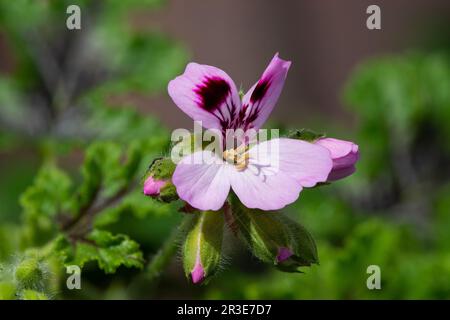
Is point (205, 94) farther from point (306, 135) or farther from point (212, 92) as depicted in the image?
point (306, 135)

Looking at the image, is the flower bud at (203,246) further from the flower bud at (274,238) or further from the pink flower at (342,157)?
the pink flower at (342,157)

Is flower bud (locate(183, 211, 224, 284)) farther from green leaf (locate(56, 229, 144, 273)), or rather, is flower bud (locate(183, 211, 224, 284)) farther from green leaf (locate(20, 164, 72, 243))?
green leaf (locate(20, 164, 72, 243))

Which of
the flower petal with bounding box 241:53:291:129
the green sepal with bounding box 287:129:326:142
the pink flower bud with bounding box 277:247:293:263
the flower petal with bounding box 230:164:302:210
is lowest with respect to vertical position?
the pink flower bud with bounding box 277:247:293:263

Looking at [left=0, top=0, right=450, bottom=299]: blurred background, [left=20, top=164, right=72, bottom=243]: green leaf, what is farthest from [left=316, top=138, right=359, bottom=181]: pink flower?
[left=20, top=164, right=72, bottom=243]: green leaf

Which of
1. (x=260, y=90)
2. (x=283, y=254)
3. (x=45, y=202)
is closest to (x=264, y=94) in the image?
(x=260, y=90)

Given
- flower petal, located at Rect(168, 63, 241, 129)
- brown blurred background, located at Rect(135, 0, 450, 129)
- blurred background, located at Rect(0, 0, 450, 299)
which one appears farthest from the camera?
brown blurred background, located at Rect(135, 0, 450, 129)

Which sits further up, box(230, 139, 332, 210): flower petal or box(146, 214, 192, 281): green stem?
box(230, 139, 332, 210): flower petal

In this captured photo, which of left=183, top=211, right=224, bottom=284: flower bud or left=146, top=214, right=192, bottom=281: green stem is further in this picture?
left=146, top=214, right=192, bottom=281: green stem
